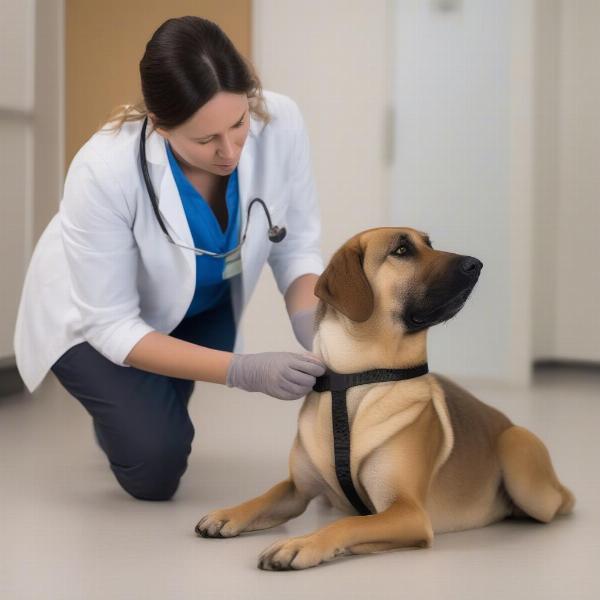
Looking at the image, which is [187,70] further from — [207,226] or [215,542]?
[215,542]

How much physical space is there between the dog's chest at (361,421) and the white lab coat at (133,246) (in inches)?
20.6

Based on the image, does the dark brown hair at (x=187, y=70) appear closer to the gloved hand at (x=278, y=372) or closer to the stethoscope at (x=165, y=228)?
the stethoscope at (x=165, y=228)

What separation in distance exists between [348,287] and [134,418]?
2.65 feet

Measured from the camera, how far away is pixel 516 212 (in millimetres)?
4512

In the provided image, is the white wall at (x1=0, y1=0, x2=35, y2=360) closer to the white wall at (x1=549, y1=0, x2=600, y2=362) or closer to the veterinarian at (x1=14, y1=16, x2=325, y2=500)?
the veterinarian at (x1=14, y1=16, x2=325, y2=500)

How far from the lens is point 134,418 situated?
2.59 metres

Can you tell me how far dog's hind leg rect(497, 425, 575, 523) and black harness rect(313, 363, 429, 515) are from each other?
277 mm

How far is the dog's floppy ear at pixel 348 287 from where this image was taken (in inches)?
79.9

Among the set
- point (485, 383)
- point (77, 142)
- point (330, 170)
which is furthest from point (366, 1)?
point (485, 383)

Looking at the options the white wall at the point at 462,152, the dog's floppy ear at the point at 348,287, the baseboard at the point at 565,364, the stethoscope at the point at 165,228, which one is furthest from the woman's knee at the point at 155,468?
the baseboard at the point at 565,364

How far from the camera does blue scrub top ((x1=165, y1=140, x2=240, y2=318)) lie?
244cm

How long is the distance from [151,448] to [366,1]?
2.69m

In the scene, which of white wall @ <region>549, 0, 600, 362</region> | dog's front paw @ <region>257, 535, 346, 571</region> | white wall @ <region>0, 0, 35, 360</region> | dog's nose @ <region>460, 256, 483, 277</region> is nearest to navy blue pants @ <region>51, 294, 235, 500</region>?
dog's front paw @ <region>257, 535, 346, 571</region>

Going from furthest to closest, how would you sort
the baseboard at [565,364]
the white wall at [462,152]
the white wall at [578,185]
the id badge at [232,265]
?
the baseboard at [565,364], the white wall at [578,185], the white wall at [462,152], the id badge at [232,265]
